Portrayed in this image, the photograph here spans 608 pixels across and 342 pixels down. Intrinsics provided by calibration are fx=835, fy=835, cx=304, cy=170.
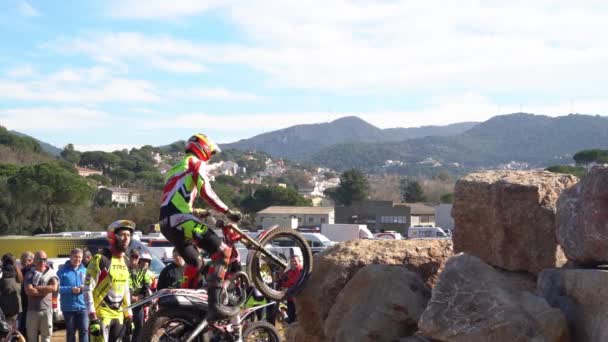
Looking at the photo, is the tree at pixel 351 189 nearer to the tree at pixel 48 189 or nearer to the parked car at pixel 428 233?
the tree at pixel 48 189

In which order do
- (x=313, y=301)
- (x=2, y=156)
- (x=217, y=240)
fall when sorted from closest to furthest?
(x=217, y=240), (x=313, y=301), (x=2, y=156)

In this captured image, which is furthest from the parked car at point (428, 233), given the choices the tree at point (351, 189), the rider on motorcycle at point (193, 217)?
the tree at point (351, 189)

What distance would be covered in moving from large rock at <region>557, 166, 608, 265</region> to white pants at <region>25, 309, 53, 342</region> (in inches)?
361

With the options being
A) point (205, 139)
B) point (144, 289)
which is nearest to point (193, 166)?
point (205, 139)

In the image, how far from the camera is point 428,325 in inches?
274

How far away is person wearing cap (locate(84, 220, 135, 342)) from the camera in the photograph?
9602 mm

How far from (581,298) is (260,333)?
13.3 ft

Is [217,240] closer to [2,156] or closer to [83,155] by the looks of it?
[2,156]

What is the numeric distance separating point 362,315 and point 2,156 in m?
86.0

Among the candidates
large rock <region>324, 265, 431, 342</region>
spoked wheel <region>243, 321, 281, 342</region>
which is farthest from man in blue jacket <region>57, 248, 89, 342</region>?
large rock <region>324, 265, 431, 342</region>

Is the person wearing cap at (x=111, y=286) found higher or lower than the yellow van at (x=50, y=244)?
higher

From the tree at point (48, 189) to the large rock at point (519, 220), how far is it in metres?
54.5

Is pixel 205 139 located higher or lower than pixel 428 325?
higher

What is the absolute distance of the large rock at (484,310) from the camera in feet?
21.4
